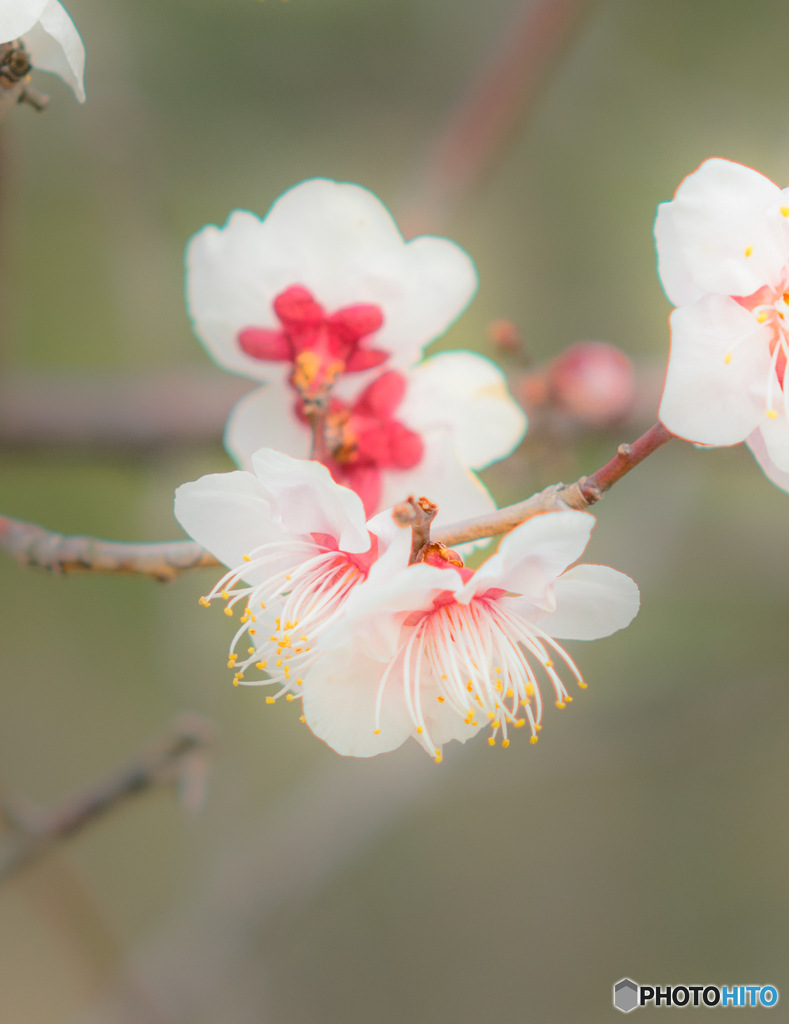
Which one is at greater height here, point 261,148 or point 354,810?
point 261,148

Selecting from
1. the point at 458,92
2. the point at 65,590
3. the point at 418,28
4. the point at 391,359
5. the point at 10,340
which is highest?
the point at 418,28

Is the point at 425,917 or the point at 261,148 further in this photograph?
the point at 425,917

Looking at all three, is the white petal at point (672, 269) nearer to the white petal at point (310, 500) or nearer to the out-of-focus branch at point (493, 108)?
the white petal at point (310, 500)

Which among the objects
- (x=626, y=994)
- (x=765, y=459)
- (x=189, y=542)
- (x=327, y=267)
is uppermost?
(x=327, y=267)

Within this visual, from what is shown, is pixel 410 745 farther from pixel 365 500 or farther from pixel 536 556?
pixel 536 556

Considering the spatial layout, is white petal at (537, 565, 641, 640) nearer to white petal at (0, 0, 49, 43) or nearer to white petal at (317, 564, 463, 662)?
white petal at (317, 564, 463, 662)

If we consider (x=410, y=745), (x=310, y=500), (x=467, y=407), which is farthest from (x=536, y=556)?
(x=410, y=745)

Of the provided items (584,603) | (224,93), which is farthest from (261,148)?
(584,603)

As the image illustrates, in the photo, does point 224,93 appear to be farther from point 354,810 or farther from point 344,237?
point 354,810
